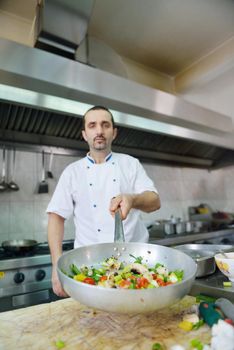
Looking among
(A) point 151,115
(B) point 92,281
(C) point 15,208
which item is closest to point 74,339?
(B) point 92,281

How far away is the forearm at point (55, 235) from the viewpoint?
1.00 m

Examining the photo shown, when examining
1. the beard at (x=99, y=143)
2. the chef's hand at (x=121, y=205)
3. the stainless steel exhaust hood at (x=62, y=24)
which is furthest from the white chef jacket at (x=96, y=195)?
the stainless steel exhaust hood at (x=62, y=24)

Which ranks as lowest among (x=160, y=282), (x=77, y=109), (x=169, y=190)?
(x=160, y=282)

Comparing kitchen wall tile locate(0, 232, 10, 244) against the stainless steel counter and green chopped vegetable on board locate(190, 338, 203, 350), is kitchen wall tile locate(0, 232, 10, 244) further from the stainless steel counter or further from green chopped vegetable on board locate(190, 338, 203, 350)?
green chopped vegetable on board locate(190, 338, 203, 350)

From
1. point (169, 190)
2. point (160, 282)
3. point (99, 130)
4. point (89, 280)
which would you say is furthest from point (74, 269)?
point (169, 190)

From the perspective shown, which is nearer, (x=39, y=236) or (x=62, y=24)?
(x=62, y=24)

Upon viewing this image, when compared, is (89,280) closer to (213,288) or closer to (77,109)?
(213,288)

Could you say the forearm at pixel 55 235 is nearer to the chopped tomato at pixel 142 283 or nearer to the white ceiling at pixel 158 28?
the chopped tomato at pixel 142 283

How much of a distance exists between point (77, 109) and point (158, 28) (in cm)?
111

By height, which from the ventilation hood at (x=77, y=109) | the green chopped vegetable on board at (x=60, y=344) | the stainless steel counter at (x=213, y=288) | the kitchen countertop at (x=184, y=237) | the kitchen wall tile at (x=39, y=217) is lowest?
the kitchen countertop at (x=184, y=237)

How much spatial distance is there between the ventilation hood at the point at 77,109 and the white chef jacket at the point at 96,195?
0.44 meters

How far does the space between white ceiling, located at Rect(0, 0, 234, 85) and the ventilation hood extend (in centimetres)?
62

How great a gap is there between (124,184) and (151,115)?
2.39ft

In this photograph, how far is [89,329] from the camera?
1.68ft
